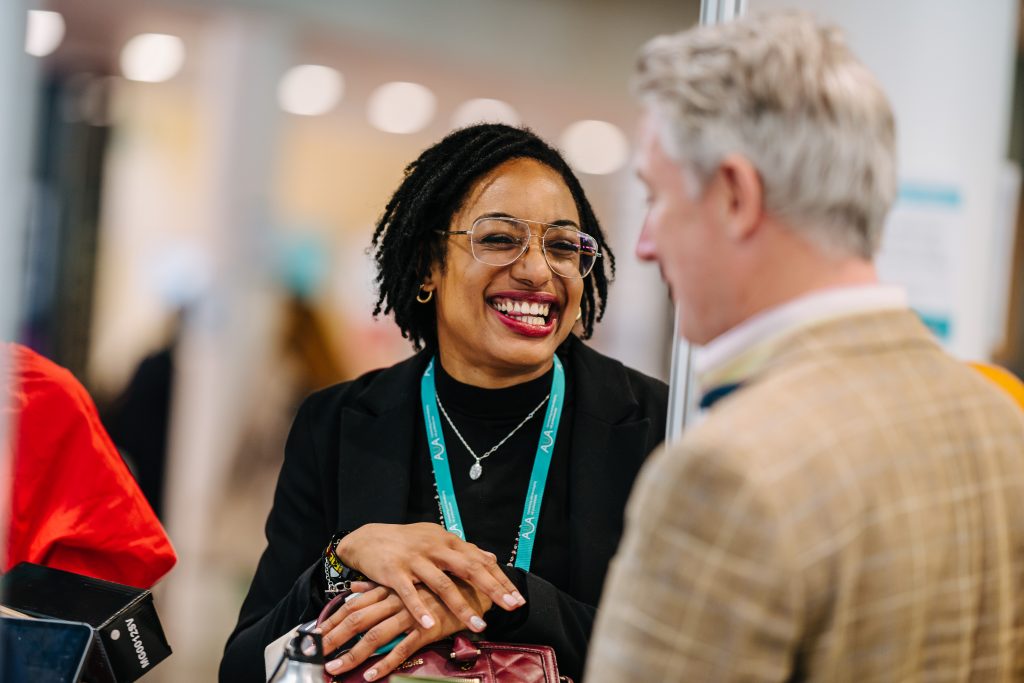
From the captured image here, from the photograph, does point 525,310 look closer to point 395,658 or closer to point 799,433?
point 395,658

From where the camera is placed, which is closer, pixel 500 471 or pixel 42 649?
pixel 42 649

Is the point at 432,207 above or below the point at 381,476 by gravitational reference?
above

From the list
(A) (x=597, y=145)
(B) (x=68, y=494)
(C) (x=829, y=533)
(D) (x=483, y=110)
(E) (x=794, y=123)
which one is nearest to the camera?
(C) (x=829, y=533)

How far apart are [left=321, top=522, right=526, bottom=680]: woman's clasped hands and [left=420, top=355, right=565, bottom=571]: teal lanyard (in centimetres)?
17

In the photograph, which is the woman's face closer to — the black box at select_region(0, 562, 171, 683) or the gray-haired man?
the black box at select_region(0, 562, 171, 683)

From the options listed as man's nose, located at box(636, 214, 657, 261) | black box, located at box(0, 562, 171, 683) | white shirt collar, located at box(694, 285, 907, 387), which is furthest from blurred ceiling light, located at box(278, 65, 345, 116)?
white shirt collar, located at box(694, 285, 907, 387)

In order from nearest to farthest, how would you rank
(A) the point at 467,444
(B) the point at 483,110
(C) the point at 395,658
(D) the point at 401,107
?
(C) the point at 395,658
(A) the point at 467,444
(B) the point at 483,110
(D) the point at 401,107

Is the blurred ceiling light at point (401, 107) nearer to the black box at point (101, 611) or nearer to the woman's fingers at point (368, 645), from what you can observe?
the black box at point (101, 611)

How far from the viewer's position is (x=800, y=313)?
1303 mm

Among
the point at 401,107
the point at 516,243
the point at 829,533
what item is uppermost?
the point at 401,107

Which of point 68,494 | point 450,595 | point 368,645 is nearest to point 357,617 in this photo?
point 368,645

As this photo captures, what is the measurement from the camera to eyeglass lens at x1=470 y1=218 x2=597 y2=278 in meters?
2.48

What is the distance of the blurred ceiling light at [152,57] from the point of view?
294 inches

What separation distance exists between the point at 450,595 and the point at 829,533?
108cm
